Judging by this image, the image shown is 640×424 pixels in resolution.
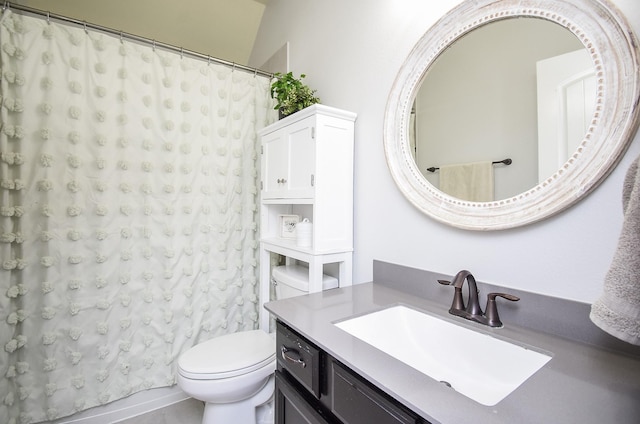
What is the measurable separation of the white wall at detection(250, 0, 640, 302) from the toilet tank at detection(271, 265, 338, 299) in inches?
6.8

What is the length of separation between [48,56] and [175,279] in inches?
54.4

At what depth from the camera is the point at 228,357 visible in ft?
4.71

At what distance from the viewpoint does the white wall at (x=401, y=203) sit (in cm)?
78

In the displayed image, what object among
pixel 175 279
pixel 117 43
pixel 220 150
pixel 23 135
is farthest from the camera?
pixel 220 150

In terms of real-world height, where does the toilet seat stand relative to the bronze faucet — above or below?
below

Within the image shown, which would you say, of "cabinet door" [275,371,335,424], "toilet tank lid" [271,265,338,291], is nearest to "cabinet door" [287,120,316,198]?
"toilet tank lid" [271,265,338,291]

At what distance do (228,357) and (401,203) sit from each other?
113 centimetres

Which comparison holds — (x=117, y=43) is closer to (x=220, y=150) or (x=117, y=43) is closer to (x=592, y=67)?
(x=220, y=150)

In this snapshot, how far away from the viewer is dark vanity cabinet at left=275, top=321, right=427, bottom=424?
0.63 meters

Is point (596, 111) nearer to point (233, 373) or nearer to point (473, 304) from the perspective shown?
point (473, 304)

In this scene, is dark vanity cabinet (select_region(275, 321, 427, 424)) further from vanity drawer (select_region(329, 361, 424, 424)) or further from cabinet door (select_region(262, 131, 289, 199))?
cabinet door (select_region(262, 131, 289, 199))

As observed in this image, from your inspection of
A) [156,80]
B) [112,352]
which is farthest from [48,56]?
[112,352]

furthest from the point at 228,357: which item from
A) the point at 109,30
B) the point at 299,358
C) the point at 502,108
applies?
the point at 109,30

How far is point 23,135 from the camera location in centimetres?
147
